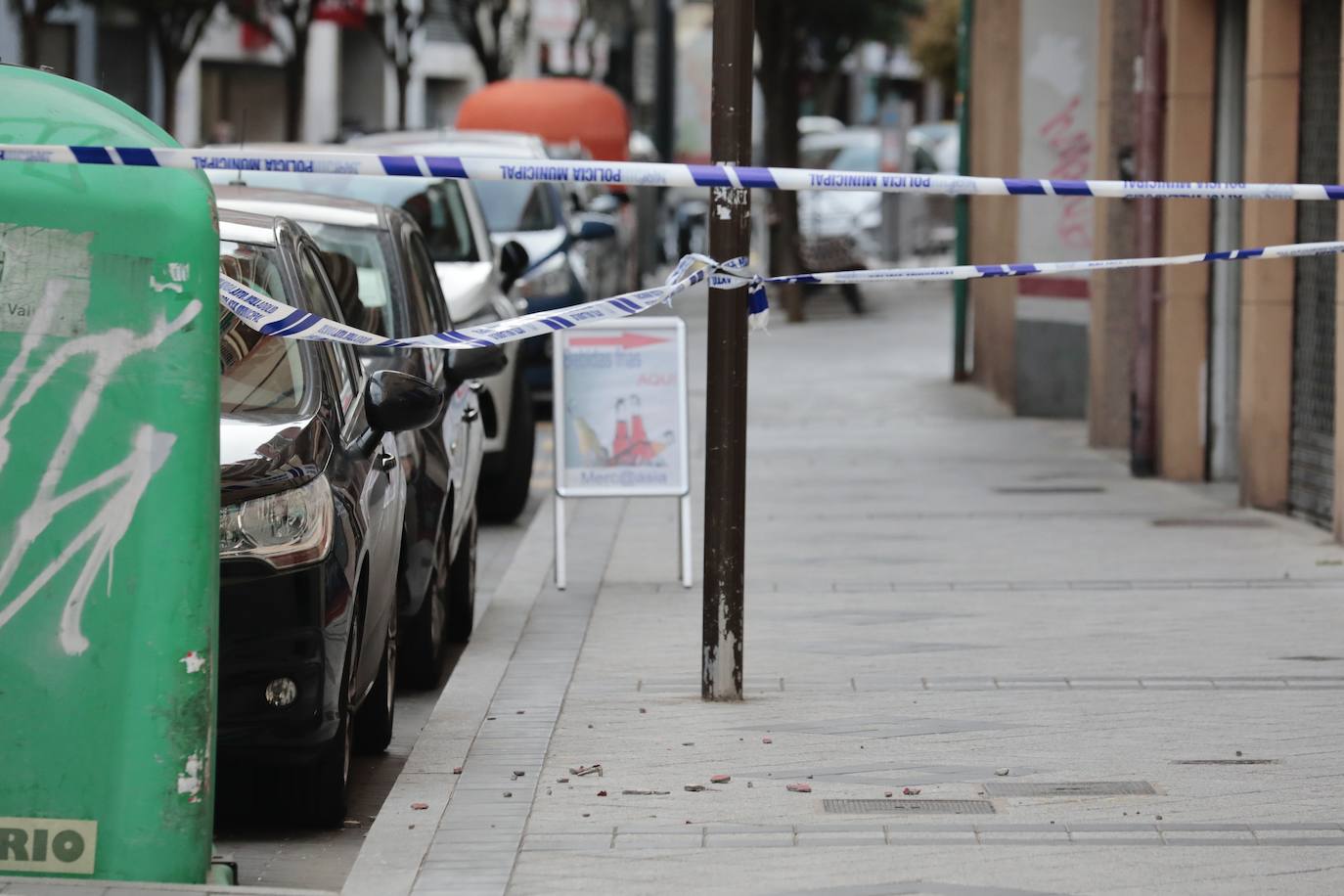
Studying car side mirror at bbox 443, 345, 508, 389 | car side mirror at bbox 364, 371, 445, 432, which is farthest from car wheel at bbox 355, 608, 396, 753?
car side mirror at bbox 443, 345, 508, 389

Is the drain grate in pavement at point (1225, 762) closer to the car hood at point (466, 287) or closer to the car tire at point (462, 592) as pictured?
the car tire at point (462, 592)

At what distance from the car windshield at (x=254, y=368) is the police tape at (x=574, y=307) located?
115 millimetres

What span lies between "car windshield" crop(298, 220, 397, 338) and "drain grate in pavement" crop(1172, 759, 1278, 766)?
10.5 feet

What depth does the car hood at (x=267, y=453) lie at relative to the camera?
5.76 metres

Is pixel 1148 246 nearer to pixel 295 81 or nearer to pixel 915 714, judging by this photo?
pixel 915 714

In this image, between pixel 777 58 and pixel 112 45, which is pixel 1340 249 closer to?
pixel 777 58

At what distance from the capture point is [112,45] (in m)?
47.7

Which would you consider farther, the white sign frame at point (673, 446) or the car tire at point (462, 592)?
the white sign frame at point (673, 446)

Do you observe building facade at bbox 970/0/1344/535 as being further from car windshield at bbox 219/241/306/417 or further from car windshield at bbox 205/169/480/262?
car windshield at bbox 219/241/306/417

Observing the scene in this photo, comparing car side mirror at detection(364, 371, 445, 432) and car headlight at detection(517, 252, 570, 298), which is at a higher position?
car headlight at detection(517, 252, 570, 298)

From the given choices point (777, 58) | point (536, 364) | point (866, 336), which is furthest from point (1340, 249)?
point (777, 58)

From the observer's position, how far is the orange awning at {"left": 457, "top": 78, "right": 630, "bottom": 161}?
105 ft

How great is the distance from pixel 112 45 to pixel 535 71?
76.8 ft

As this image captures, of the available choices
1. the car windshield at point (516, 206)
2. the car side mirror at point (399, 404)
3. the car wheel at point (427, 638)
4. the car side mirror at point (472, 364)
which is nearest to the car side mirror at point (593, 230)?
the car windshield at point (516, 206)
